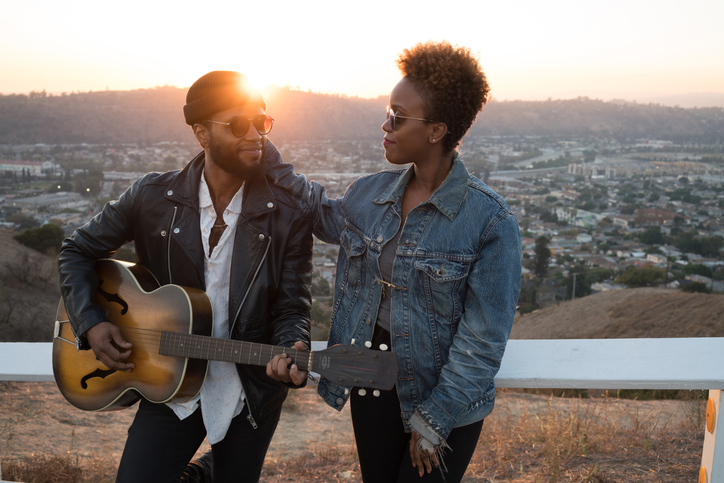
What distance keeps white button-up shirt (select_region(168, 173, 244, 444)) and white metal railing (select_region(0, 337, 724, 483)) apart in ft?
1.37

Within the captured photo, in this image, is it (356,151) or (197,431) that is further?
(356,151)

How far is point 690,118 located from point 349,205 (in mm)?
65579

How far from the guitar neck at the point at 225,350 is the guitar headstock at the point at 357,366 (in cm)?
6

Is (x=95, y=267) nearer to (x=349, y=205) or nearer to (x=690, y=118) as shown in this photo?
(x=349, y=205)

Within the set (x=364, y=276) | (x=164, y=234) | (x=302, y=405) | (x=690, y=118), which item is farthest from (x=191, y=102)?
(x=690, y=118)

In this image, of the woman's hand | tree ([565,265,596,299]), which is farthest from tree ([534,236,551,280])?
the woman's hand

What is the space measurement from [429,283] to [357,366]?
0.40 metres

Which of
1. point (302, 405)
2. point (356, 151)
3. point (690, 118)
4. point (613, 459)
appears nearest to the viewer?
point (613, 459)

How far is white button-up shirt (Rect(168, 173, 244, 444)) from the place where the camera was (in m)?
2.29

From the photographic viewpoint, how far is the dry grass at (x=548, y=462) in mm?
2984

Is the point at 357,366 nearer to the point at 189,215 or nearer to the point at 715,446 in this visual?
the point at 189,215

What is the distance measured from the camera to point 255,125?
2430mm

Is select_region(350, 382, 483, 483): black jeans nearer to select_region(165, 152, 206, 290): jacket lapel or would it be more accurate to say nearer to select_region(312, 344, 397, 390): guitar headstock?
select_region(312, 344, 397, 390): guitar headstock

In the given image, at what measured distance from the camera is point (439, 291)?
2033 millimetres
